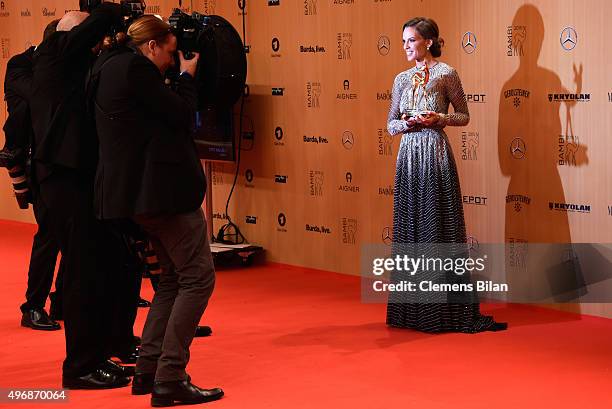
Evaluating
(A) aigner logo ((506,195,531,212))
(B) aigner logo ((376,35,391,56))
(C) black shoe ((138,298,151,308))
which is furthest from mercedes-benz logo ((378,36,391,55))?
(C) black shoe ((138,298,151,308))

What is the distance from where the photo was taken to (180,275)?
3.99 m

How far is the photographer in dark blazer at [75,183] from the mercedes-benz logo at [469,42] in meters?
2.49

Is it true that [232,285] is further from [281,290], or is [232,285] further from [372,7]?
[372,7]

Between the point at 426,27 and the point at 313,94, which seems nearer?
the point at 426,27

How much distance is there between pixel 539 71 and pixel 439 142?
2.67ft

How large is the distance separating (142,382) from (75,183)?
0.86 m

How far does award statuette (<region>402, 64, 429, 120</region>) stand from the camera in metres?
5.40

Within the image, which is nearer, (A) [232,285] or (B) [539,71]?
(B) [539,71]

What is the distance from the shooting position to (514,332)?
536 centimetres

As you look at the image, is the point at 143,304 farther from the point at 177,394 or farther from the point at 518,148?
the point at 518,148

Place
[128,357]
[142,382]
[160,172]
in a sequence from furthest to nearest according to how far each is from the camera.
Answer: [128,357] < [142,382] < [160,172]

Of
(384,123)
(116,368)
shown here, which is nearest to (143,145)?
(116,368)

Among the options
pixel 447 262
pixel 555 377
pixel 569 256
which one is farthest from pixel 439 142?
pixel 555 377

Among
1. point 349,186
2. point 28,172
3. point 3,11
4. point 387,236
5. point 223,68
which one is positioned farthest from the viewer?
point 3,11
